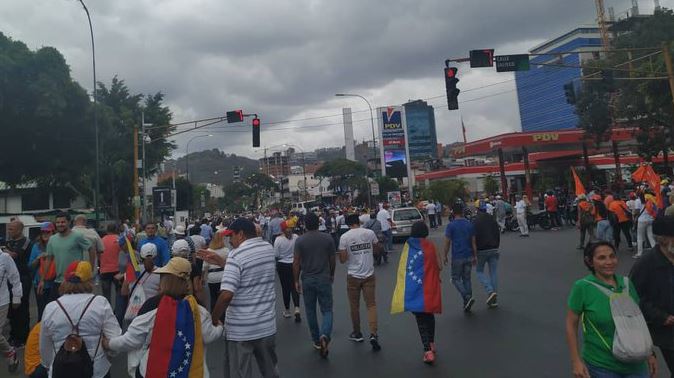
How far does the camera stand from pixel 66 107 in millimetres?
26250

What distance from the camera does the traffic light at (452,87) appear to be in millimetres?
15469

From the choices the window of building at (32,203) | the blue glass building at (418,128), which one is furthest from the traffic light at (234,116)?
the blue glass building at (418,128)

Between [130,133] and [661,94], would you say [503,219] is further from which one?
[130,133]

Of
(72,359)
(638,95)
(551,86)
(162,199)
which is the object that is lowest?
(72,359)

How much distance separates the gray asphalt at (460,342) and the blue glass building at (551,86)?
92.9 meters

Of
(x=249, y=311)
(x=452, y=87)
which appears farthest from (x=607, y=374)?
(x=452, y=87)

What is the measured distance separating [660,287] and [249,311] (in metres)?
3.06

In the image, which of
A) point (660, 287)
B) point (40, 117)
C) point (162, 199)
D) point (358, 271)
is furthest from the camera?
point (162, 199)

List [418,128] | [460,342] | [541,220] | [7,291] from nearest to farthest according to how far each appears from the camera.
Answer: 1. [7,291]
2. [460,342]
3. [541,220]
4. [418,128]

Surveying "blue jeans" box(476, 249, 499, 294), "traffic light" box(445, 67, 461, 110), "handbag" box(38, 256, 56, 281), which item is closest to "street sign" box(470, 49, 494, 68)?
"traffic light" box(445, 67, 461, 110)

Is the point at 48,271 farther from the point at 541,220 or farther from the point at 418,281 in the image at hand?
the point at 541,220

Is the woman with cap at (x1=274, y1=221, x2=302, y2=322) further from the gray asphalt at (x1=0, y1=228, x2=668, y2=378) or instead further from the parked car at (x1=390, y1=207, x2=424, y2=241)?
the parked car at (x1=390, y1=207, x2=424, y2=241)

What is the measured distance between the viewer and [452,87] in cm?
1563

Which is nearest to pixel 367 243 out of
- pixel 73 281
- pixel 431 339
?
pixel 431 339
